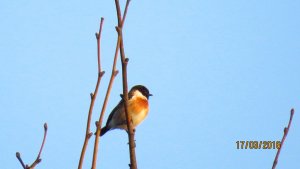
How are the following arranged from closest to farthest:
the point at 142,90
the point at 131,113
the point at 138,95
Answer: the point at 131,113 < the point at 138,95 < the point at 142,90

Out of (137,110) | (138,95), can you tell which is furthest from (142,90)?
(137,110)

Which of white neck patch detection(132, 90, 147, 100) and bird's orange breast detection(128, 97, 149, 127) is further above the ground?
white neck patch detection(132, 90, 147, 100)

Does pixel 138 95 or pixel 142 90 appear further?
pixel 142 90

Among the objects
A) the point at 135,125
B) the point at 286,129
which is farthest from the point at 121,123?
the point at 286,129

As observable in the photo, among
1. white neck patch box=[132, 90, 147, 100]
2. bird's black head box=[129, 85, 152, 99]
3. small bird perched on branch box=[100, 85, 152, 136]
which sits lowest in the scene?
small bird perched on branch box=[100, 85, 152, 136]

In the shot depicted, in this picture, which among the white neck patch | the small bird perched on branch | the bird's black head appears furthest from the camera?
the bird's black head

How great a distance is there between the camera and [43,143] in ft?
8.57

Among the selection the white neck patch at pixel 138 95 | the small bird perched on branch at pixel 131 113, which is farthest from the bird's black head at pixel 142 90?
the small bird perched on branch at pixel 131 113

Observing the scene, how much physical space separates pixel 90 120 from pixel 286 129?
108cm

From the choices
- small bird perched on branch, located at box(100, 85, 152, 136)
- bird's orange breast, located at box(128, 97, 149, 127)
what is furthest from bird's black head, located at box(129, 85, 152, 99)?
bird's orange breast, located at box(128, 97, 149, 127)

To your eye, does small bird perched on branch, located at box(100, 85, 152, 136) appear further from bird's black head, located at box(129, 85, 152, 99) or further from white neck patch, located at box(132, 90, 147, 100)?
bird's black head, located at box(129, 85, 152, 99)

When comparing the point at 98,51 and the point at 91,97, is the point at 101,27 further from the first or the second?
the point at 91,97

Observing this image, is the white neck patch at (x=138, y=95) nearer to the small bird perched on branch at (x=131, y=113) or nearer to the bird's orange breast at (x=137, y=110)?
the small bird perched on branch at (x=131, y=113)

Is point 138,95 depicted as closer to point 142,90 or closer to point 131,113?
point 142,90
